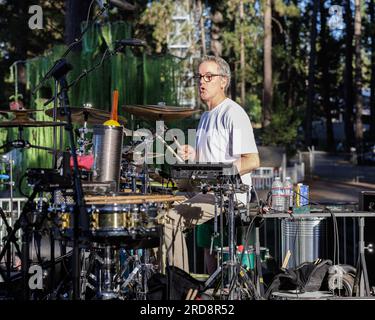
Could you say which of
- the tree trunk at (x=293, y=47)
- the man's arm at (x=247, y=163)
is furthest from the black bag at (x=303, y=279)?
the tree trunk at (x=293, y=47)

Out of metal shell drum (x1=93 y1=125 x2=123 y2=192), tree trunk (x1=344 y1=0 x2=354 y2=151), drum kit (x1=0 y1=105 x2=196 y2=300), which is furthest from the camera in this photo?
tree trunk (x1=344 y1=0 x2=354 y2=151)

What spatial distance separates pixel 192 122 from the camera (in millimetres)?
15453

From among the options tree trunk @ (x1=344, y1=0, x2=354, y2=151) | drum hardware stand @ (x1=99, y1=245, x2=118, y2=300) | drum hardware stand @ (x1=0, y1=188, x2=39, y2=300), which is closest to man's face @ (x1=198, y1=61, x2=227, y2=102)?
drum hardware stand @ (x1=99, y1=245, x2=118, y2=300)

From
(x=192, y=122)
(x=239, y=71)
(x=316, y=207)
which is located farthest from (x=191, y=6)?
(x=316, y=207)

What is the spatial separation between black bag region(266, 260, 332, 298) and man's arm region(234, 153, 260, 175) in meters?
1.00

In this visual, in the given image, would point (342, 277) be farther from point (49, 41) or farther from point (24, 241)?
point (49, 41)

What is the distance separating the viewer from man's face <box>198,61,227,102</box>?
661 cm

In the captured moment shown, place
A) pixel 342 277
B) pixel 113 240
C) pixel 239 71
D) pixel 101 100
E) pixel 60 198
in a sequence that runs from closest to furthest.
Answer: pixel 113 240 → pixel 60 198 → pixel 342 277 → pixel 101 100 → pixel 239 71

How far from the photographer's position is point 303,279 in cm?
658

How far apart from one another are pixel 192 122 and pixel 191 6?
1818 cm

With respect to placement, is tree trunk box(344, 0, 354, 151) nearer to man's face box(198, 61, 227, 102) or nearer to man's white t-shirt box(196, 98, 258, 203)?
man's face box(198, 61, 227, 102)

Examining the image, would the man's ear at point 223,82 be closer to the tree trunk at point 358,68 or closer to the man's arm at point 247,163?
the man's arm at point 247,163

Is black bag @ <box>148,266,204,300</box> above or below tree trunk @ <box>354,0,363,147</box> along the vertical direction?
below

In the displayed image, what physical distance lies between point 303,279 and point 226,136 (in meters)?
1.45
